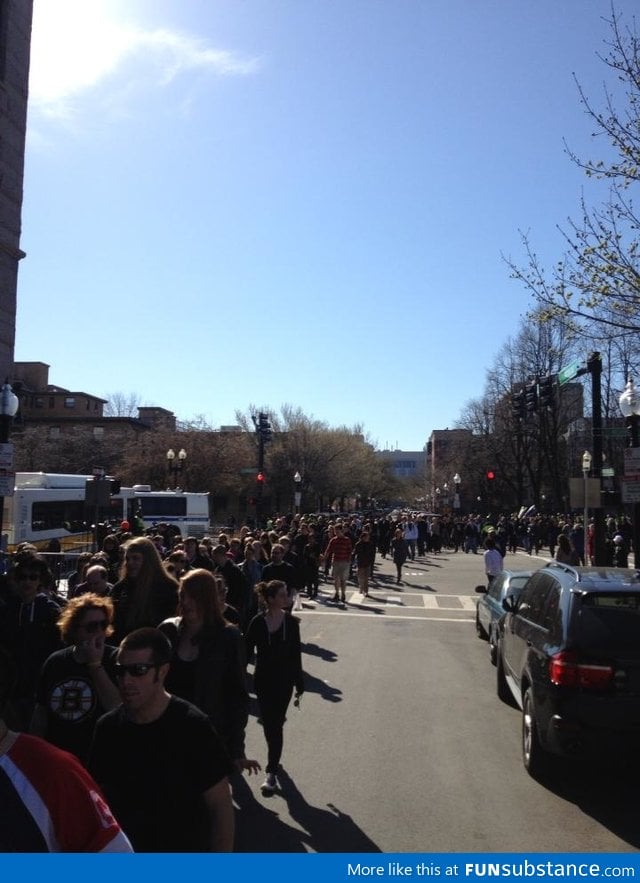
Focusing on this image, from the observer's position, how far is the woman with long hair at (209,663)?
412 centimetres

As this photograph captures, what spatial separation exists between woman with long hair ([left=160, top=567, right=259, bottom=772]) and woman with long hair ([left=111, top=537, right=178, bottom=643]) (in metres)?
1.06

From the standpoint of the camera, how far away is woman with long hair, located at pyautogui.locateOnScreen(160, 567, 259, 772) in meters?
4.12

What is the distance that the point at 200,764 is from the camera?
2.65m

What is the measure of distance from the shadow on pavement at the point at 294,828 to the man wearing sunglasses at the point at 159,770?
7.22 feet

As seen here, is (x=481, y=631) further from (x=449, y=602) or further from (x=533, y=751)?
(x=533, y=751)

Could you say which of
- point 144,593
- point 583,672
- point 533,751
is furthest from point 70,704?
point 533,751

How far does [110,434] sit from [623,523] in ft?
169

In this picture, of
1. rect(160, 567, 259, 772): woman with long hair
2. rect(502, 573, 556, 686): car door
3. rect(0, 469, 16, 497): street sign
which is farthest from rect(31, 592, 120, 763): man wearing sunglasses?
rect(0, 469, 16, 497): street sign

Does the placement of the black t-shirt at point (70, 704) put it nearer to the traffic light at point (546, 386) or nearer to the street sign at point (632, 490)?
the street sign at point (632, 490)

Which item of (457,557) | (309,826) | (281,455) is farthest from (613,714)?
(281,455)

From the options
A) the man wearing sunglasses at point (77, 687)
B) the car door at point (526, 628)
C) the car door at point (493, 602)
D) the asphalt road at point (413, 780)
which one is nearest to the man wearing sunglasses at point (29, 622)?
the man wearing sunglasses at point (77, 687)

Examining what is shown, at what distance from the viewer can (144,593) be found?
18.0 feet

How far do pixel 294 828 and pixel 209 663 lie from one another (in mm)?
1568

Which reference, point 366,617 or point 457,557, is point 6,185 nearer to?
point 366,617
